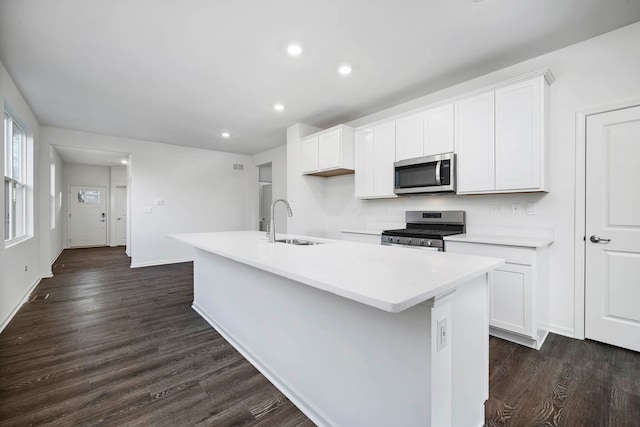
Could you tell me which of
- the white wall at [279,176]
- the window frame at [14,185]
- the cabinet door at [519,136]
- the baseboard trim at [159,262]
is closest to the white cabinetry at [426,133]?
the cabinet door at [519,136]

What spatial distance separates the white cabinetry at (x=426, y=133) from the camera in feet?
9.66

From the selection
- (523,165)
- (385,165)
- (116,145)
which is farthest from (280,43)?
(116,145)

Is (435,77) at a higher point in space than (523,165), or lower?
higher

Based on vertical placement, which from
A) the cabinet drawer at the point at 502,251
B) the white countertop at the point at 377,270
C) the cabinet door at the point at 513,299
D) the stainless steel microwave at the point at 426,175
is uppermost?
the stainless steel microwave at the point at 426,175

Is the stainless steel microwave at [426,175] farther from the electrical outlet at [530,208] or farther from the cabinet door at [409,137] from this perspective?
A: the electrical outlet at [530,208]

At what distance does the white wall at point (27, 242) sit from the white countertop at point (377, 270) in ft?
8.92

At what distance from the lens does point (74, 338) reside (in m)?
2.46

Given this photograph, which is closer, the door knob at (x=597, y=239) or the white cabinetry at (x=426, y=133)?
the door knob at (x=597, y=239)

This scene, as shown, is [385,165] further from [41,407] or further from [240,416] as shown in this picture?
[41,407]

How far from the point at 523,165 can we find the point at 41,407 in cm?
383

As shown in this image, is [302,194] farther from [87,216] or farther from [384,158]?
[87,216]

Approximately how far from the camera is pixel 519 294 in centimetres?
227

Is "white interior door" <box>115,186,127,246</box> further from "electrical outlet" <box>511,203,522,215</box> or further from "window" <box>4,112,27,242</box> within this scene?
"electrical outlet" <box>511,203,522,215</box>

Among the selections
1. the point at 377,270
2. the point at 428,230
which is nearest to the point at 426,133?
the point at 428,230
